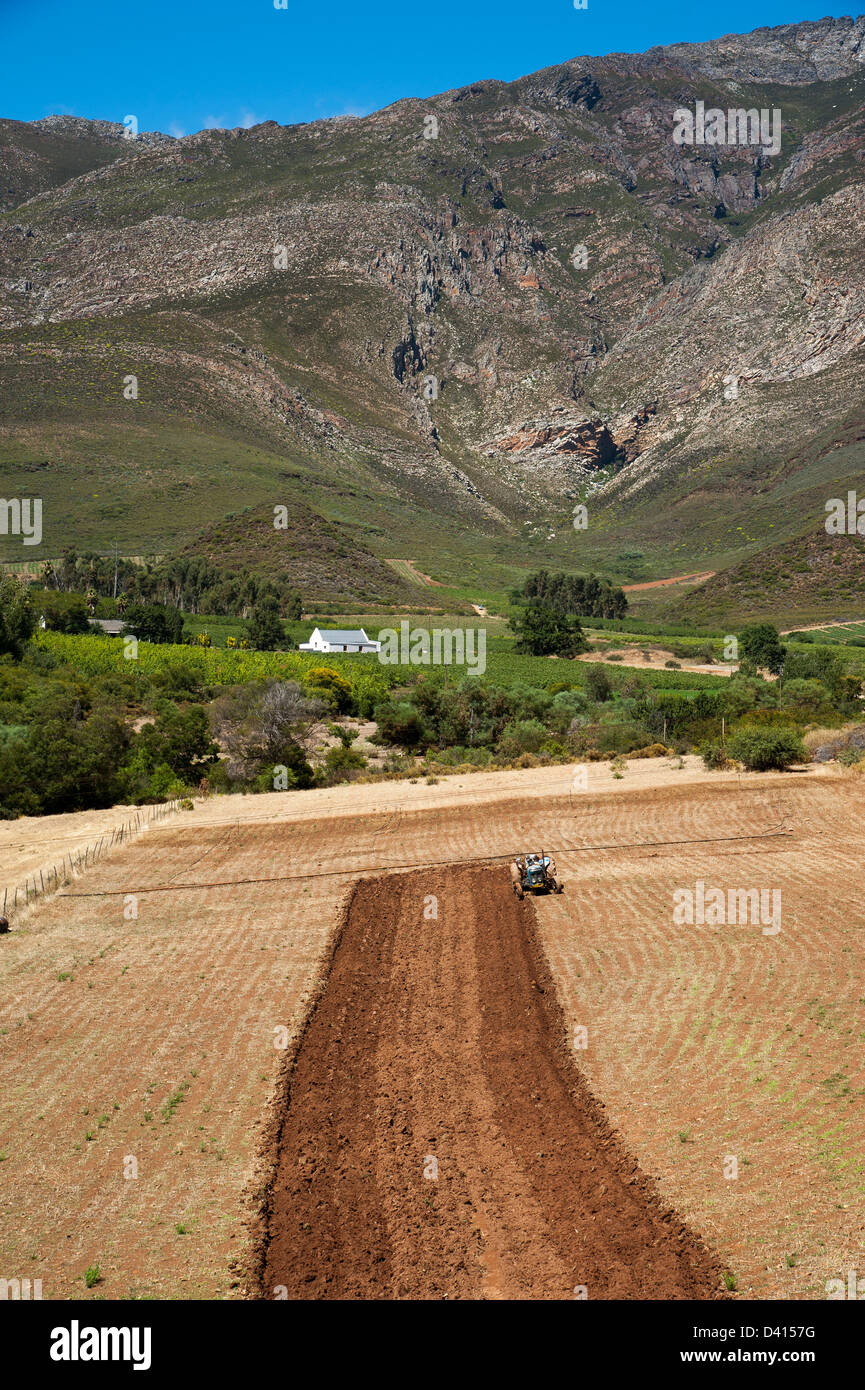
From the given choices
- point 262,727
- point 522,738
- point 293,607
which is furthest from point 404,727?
point 293,607

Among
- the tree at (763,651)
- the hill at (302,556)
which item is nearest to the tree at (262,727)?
the tree at (763,651)

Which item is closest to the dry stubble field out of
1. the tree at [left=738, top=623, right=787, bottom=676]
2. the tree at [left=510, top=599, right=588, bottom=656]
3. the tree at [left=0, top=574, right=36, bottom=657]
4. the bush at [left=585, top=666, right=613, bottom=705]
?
the bush at [left=585, top=666, right=613, bottom=705]

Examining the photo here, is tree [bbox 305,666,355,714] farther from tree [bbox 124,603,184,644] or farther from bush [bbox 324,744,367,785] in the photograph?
tree [bbox 124,603,184,644]

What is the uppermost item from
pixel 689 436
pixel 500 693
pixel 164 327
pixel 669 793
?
pixel 164 327

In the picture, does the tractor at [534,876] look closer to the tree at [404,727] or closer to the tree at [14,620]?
the tree at [404,727]

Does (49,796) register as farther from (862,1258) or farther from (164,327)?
(164,327)

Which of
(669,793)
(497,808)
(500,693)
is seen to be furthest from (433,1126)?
(500,693)
